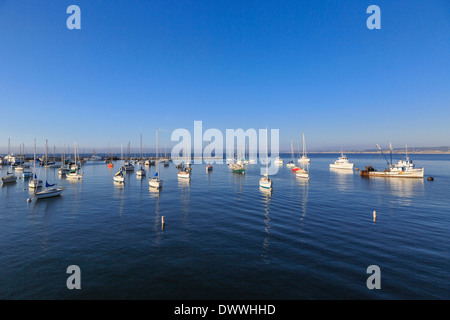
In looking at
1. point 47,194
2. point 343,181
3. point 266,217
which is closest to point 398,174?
point 343,181

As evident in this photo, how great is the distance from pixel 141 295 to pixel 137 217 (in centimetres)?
1780

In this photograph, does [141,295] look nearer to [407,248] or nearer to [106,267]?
[106,267]

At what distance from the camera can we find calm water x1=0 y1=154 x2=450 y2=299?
14.1 metres

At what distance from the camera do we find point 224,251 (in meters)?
19.5

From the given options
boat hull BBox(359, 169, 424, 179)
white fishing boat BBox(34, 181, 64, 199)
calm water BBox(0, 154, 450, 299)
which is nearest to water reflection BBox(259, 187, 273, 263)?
calm water BBox(0, 154, 450, 299)

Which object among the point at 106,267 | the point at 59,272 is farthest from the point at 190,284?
the point at 59,272

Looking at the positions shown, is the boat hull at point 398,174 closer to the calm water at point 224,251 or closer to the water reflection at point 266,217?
the calm water at point 224,251

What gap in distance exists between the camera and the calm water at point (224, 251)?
1408 cm

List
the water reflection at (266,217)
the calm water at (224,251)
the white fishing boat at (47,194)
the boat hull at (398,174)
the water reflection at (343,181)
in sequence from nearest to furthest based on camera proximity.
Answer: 1. the calm water at (224,251)
2. the water reflection at (266,217)
3. the white fishing boat at (47,194)
4. the water reflection at (343,181)
5. the boat hull at (398,174)

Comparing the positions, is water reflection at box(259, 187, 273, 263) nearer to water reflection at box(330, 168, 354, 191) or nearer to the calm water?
the calm water

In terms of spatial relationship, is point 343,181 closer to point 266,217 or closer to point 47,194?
point 266,217

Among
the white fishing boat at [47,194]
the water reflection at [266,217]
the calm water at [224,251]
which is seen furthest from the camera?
the white fishing boat at [47,194]

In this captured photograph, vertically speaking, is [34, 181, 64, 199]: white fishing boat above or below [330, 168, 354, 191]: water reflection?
above

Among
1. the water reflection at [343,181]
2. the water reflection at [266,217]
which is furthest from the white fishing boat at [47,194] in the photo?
the water reflection at [343,181]
